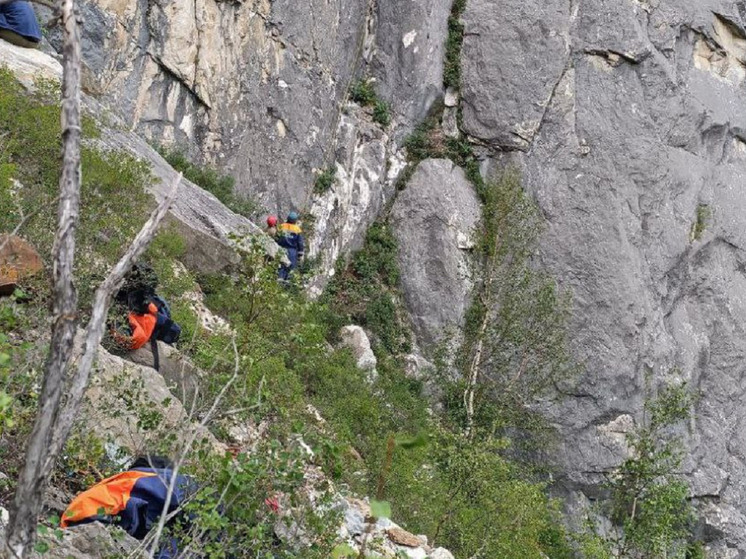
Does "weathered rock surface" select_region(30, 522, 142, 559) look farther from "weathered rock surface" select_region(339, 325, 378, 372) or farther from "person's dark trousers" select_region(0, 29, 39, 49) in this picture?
"weathered rock surface" select_region(339, 325, 378, 372)

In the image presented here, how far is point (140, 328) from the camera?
8844 millimetres

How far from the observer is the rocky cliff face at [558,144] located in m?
17.9

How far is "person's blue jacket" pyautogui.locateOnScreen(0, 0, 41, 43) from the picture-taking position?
40.8ft

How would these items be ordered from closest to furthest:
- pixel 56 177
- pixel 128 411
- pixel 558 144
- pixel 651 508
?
pixel 128 411 → pixel 56 177 → pixel 651 508 → pixel 558 144

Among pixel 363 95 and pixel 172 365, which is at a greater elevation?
pixel 363 95

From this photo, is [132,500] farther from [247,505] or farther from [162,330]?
[162,330]

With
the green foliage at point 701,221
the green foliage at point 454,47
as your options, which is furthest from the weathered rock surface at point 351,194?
the green foliage at point 701,221

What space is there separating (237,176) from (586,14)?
10.2 metres

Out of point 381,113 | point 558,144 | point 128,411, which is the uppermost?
point 558,144

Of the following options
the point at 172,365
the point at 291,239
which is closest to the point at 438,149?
the point at 291,239

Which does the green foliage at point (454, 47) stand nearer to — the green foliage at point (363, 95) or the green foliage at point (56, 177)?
the green foliage at point (363, 95)

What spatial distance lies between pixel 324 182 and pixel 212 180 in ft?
10.1

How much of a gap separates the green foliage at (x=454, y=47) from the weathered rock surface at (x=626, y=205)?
0.67 feet

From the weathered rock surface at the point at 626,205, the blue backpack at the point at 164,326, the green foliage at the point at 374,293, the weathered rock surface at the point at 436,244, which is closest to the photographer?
the blue backpack at the point at 164,326
